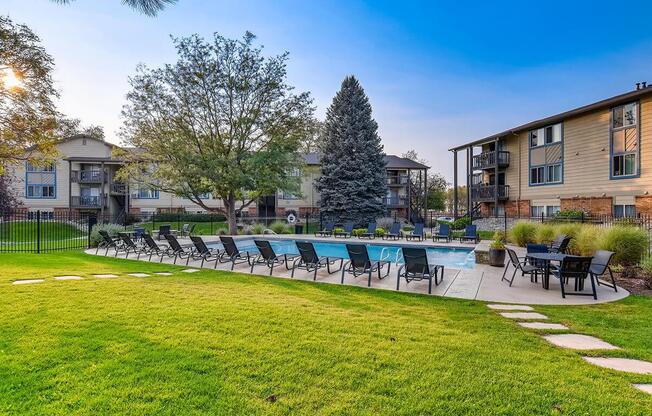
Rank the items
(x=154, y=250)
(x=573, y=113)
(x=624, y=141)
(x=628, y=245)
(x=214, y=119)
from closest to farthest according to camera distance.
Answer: (x=628, y=245)
(x=154, y=250)
(x=624, y=141)
(x=573, y=113)
(x=214, y=119)

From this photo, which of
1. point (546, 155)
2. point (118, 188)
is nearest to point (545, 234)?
point (546, 155)

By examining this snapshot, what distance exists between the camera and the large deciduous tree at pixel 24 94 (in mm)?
11641

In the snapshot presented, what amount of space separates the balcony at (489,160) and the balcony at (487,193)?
1.66 m

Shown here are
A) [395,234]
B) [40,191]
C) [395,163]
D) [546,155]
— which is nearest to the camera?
[395,234]

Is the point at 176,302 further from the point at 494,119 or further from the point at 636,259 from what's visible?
the point at 494,119

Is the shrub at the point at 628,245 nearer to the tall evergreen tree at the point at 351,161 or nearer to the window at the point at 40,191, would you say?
the tall evergreen tree at the point at 351,161

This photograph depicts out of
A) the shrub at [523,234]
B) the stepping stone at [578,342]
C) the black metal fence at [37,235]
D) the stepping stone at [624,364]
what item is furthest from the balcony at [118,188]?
the stepping stone at [624,364]

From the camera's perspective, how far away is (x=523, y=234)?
1524 cm

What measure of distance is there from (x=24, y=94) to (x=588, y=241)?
1926cm

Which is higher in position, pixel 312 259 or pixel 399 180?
pixel 399 180

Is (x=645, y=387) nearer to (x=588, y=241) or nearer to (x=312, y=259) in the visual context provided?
(x=312, y=259)

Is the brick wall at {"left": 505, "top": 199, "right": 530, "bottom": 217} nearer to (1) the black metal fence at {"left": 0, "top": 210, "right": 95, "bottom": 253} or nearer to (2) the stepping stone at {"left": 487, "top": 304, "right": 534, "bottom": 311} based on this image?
(2) the stepping stone at {"left": 487, "top": 304, "right": 534, "bottom": 311}

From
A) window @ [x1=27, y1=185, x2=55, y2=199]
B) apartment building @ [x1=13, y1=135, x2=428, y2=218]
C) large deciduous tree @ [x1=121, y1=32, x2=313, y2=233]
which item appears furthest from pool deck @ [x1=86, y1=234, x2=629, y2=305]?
window @ [x1=27, y1=185, x2=55, y2=199]

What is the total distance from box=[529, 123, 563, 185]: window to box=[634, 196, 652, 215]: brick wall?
5.07 m
